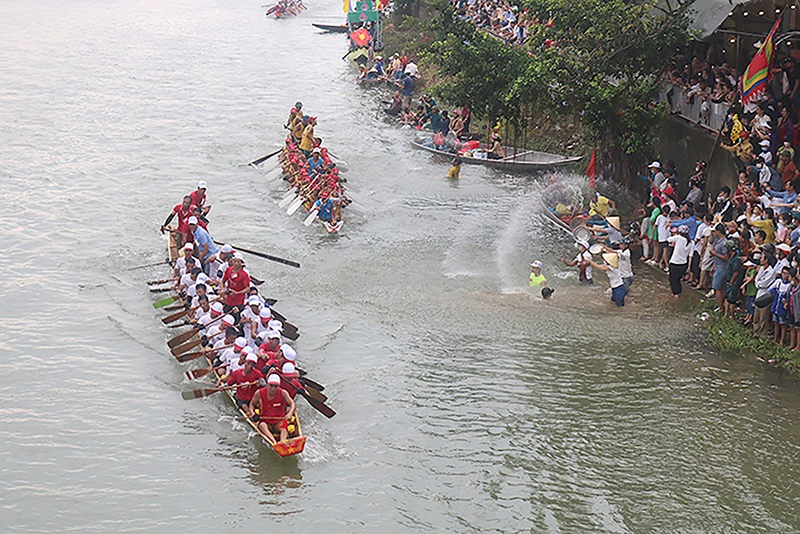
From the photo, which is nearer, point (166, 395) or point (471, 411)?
point (471, 411)

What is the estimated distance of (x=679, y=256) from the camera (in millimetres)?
14406

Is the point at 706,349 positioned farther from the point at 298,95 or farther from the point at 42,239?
the point at 298,95

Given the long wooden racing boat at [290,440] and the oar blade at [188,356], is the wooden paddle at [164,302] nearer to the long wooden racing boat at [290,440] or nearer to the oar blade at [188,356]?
the oar blade at [188,356]

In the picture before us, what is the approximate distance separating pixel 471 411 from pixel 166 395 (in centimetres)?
485

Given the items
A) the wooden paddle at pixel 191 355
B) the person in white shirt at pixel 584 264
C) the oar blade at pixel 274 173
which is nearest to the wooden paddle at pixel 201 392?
the wooden paddle at pixel 191 355

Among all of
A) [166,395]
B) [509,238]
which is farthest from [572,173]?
[166,395]

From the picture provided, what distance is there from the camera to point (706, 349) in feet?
43.4

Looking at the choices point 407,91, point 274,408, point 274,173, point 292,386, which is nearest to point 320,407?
point 292,386

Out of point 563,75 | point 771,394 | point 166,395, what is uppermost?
point 563,75

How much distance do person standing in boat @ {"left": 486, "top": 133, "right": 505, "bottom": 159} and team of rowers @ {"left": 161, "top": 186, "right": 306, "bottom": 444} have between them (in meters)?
10.2

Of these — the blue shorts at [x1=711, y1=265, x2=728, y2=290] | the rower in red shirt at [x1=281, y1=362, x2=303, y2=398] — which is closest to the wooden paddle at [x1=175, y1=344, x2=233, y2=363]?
the rower in red shirt at [x1=281, y1=362, x2=303, y2=398]

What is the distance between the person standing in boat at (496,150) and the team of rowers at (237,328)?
10216 millimetres

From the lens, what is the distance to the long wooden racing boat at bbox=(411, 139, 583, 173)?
23.1 metres

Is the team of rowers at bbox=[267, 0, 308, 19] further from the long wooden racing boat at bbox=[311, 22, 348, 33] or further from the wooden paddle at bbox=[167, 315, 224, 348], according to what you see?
the wooden paddle at bbox=[167, 315, 224, 348]
